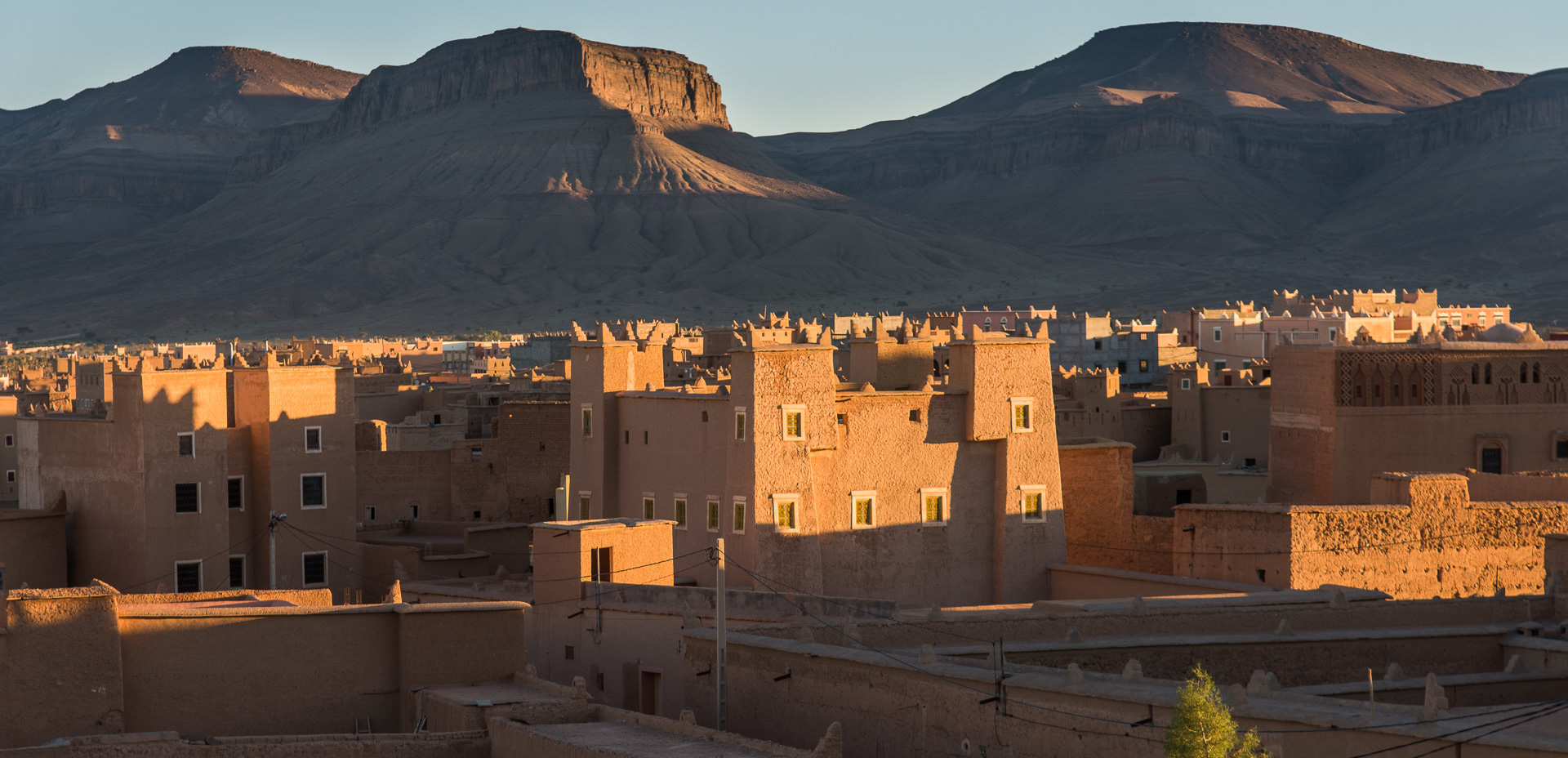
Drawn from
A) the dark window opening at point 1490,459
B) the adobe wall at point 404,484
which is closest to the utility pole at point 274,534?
the adobe wall at point 404,484

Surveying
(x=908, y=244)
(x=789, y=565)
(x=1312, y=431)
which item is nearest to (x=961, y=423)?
(x=789, y=565)

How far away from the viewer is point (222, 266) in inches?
5940

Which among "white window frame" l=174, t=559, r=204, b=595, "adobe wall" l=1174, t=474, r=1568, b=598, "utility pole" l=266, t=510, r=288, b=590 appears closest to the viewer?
"adobe wall" l=1174, t=474, r=1568, b=598

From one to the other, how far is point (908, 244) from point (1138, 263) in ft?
63.0

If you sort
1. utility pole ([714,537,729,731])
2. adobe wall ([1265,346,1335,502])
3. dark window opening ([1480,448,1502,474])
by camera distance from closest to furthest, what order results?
utility pole ([714,537,729,731]), adobe wall ([1265,346,1335,502]), dark window opening ([1480,448,1502,474])

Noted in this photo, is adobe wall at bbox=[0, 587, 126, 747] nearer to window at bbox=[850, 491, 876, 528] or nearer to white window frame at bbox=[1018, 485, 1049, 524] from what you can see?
window at bbox=[850, 491, 876, 528]

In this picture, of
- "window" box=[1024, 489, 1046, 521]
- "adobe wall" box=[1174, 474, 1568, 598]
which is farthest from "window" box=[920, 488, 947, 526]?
"adobe wall" box=[1174, 474, 1568, 598]

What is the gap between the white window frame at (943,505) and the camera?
2869cm

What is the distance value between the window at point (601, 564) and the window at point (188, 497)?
7815 millimetres

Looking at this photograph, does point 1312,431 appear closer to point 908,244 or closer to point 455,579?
point 455,579

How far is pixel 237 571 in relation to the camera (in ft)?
93.9

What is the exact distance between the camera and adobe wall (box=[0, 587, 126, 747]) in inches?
686

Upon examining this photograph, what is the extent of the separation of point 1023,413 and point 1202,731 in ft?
→ 54.6

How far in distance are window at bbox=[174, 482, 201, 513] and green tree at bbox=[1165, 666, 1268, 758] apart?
1883 centimetres
